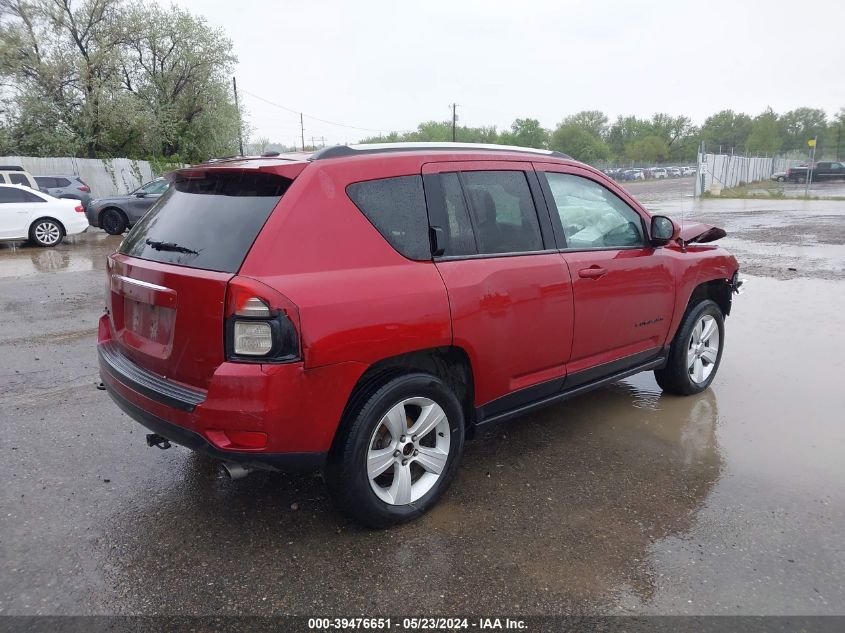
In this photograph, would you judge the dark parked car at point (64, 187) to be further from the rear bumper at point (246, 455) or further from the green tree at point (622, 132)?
the green tree at point (622, 132)

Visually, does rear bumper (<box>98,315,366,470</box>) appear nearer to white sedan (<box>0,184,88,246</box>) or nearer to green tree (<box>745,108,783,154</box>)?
white sedan (<box>0,184,88,246</box>)

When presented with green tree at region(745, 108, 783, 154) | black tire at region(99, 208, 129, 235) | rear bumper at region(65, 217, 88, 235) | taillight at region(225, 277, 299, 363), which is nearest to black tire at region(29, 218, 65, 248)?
rear bumper at region(65, 217, 88, 235)

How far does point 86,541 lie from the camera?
9.98 feet

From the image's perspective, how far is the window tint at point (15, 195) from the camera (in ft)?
46.8

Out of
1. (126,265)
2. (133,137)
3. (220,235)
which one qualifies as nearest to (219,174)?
(220,235)

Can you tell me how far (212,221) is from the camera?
3.00 metres

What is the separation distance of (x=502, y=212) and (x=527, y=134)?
10315cm

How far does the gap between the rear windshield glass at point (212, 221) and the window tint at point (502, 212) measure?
1.08m

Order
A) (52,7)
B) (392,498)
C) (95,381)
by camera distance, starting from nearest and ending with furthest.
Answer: (392,498)
(95,381)
(52,7)

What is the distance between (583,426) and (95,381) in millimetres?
3981

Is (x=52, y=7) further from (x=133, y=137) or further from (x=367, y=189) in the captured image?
(x=367, y=189)

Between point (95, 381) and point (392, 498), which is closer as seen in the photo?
point (392, 498)

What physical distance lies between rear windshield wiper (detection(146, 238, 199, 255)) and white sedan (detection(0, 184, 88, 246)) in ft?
45.1

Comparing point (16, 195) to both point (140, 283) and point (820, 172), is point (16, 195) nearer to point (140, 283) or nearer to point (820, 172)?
point (140, 283)
